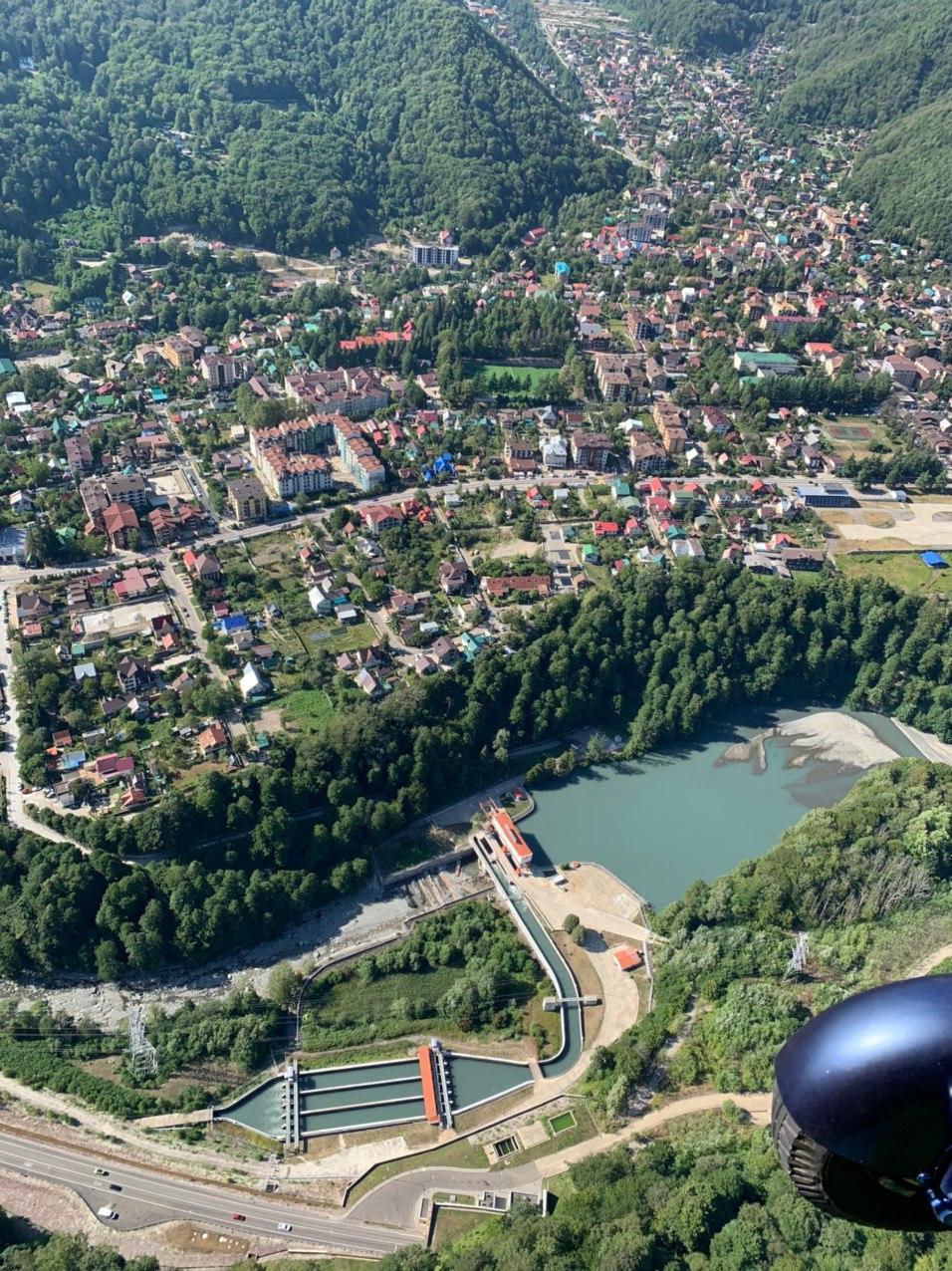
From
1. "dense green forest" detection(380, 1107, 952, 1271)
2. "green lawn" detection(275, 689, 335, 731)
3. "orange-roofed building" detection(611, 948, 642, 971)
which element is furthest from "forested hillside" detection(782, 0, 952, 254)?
"dense green forest" detection(380, 1107, 952, 1271)

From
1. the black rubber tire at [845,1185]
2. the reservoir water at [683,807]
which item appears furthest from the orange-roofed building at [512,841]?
the black rubber tire at [845,1185]

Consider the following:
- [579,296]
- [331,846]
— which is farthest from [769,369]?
[331,846]

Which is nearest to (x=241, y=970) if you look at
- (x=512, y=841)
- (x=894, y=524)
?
(x=512, y=841)

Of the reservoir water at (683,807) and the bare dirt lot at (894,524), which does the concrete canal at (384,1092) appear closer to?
the reservoir water at (683,807)

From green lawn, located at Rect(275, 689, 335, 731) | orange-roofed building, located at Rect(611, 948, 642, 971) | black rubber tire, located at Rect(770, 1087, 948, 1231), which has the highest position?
black rubber tire, located at Rect(770, 1087, 948, 1231)

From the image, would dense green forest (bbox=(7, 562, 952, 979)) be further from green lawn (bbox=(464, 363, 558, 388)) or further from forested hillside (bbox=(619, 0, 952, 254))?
forested hillside (bbox=(619, 0, 952, 254))

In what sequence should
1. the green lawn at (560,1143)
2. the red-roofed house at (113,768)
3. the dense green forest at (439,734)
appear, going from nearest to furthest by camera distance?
the green lawn at (560,1143) → the dense green forest at (439,734) → the red-roofed house at (113,768)
